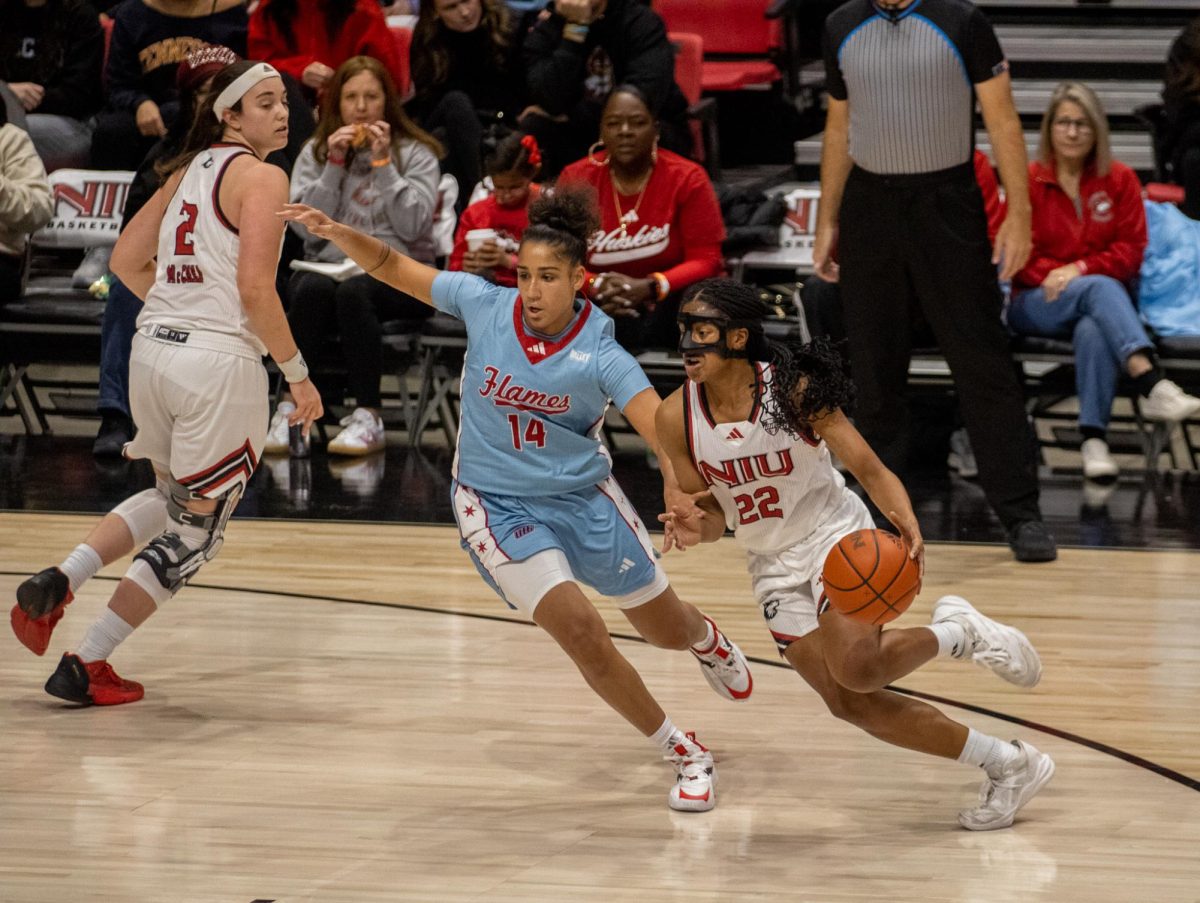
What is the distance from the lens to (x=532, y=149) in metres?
7.83

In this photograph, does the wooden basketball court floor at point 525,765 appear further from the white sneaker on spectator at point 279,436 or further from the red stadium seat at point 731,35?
the red stadium seat at point 731,35

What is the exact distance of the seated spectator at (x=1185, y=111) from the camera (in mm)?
8508

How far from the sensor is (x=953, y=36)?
607 cm

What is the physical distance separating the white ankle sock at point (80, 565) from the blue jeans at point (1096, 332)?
14.5 feet

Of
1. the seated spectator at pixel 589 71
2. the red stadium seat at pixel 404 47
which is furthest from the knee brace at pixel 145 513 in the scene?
the red stadium seat at pixel 404 47

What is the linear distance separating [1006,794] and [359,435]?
4.83 metres

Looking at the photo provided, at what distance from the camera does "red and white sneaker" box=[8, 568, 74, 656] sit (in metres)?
4.71

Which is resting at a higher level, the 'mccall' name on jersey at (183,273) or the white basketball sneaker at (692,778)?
the 'mccall' name on jersey at (183,273)

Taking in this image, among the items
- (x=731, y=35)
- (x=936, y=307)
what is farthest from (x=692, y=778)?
(x=731, y=35)

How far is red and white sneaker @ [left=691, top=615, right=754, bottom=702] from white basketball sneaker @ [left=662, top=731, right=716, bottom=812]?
1.43 feet

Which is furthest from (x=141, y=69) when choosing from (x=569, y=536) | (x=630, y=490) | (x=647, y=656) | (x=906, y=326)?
(x=569, y=536)

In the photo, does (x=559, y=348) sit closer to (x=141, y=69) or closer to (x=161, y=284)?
(x=161, y=284)

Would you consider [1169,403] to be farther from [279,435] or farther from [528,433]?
[528,433]

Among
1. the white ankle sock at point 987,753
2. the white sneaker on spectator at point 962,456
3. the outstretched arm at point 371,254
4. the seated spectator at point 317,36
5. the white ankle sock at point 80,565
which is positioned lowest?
the white sneaker on spectator at point 962,456
